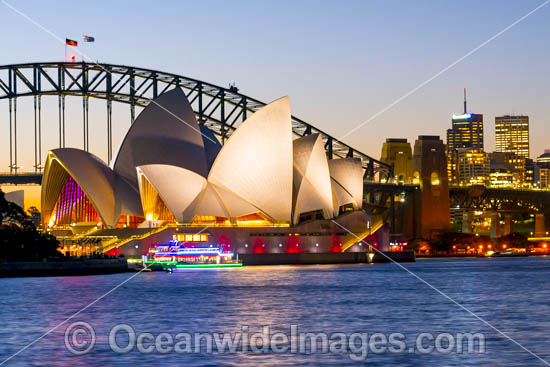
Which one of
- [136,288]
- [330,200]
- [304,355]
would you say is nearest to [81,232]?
[330,200]

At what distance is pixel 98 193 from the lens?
10538 centimetres

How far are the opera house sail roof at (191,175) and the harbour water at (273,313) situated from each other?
24.8 metres

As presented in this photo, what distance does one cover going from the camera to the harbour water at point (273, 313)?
31.7 m

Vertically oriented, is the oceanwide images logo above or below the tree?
below

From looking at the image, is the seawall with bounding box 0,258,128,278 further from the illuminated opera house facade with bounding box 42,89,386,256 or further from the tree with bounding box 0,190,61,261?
the illuminated opera house facade with bounding box 42,89,386,256

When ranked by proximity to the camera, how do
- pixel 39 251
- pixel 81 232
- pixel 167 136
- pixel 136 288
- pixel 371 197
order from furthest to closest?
pixel 371 197 → pixel 81 232 → pixel 167 136 → pixel 39 251 → pixel 136 288

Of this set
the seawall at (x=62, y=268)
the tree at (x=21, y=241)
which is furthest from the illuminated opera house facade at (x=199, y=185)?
the tree at (x=21, y=241)

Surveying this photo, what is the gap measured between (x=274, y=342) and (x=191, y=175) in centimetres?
6686

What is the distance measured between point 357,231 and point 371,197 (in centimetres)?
2540

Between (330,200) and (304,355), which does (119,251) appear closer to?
(330,200)

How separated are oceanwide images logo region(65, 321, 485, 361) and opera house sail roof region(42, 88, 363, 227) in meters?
59.1

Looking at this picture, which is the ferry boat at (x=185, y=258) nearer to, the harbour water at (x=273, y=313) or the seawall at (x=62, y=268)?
the seawall at (x=62, y=268)

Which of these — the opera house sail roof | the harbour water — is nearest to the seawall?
the harbour water

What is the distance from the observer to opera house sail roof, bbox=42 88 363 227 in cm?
9831
